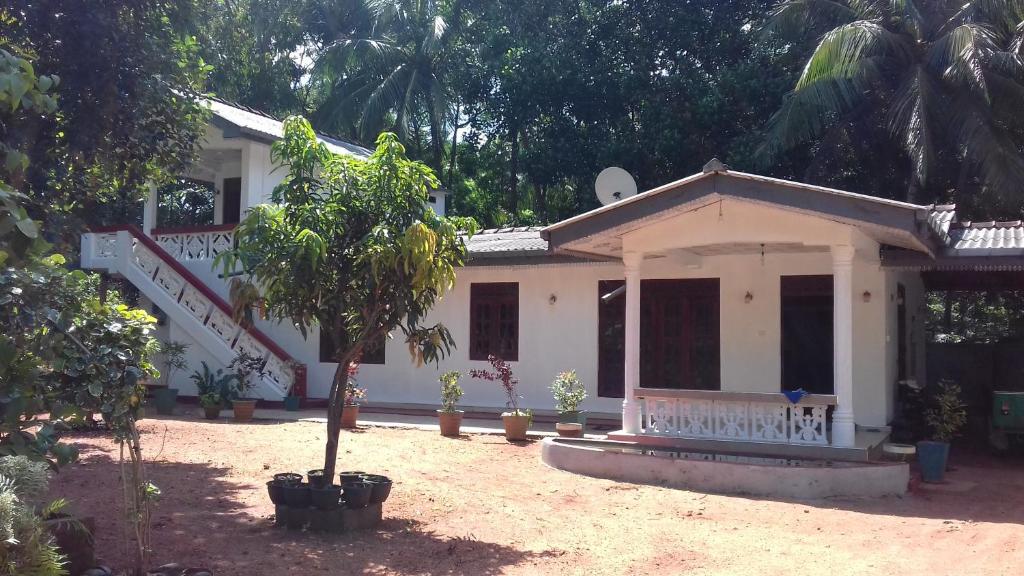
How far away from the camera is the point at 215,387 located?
14797mm

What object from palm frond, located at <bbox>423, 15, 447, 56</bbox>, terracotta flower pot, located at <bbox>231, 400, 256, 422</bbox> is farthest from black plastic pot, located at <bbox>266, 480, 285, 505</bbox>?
palm frond, located at <bbox>423, 15, 447, 56</bbox>

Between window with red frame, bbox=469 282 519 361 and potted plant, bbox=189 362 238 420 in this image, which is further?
window with red frame, bbox=469 282 519 361

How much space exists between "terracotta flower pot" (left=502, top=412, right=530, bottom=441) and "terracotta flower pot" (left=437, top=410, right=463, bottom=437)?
75 cm

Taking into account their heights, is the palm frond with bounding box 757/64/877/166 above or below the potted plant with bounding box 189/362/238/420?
above

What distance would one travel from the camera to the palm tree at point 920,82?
17.3m

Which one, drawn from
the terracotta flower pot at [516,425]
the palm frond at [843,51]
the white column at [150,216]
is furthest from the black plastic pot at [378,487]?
the palm frond at [843,51]

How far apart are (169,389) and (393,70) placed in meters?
16.1

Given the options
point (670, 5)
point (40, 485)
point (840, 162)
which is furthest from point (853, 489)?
point (670, 5)

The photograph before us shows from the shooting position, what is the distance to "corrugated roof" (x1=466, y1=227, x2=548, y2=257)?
14.2 meters

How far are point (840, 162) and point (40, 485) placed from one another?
19312 mm

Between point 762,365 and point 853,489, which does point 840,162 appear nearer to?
point 762,365

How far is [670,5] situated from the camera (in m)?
23.9

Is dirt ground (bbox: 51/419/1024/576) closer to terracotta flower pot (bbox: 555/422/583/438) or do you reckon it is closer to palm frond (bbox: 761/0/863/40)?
terracotta flower pot (bbox: 555/422/583/438)

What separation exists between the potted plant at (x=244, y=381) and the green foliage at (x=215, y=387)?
106 millimetres
